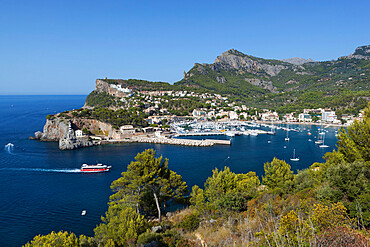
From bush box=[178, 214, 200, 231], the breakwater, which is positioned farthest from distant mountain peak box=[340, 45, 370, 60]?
bush box=[178, 214, 200, 231]

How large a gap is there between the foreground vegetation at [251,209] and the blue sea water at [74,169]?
3714 mm

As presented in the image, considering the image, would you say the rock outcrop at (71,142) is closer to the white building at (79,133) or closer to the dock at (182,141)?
the white building at (79,133)

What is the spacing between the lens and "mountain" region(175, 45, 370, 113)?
215 feet

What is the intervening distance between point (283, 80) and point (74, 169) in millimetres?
102666

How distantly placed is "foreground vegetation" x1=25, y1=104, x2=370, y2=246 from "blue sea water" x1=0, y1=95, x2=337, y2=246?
3.71 m

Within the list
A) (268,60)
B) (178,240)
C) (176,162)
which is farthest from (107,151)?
(268,60)

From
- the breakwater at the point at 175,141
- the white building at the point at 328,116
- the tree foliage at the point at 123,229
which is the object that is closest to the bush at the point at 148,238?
the tree foliage at the point at 123,229

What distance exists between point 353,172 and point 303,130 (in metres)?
37.6

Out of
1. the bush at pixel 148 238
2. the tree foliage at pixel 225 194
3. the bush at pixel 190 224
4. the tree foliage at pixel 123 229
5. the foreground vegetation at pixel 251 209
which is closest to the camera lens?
the foreground vegetation at pixel 251 209

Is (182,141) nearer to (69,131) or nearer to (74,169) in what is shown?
(74,169)

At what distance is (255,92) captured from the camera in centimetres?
8731

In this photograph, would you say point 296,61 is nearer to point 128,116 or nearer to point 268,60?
point 268,60

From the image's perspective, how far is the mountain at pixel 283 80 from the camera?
6544 centimetres

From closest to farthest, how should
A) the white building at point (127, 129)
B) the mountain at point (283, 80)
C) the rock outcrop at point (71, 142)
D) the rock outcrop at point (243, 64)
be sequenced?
the rock outcrop at point (71, 142) → the white building at point (127, 129) → the mountain at point (283, 80) → the rock outcrop at point (243, 64)
